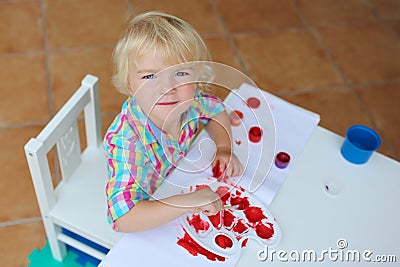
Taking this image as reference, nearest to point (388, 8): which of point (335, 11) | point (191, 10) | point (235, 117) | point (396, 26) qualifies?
point (396, 26)

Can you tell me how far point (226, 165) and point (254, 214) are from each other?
0.38ft

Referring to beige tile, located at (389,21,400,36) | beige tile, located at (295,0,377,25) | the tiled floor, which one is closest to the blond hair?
the tiled floor

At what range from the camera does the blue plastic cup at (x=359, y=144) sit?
3.38 feet

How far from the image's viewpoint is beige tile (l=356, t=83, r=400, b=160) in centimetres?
178

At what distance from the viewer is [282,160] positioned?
1.01 m

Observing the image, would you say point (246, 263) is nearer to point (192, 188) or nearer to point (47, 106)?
point (192, 188)

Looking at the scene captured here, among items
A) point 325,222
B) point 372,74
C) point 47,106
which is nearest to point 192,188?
point 325,222

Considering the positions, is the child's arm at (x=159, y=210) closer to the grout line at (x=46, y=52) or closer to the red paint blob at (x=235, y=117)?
the red paint blob at (x=235, y=117)

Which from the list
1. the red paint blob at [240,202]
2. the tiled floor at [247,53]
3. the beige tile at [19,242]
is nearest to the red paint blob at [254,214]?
the red paint blob at [240,202]

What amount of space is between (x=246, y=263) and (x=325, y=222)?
186 mm

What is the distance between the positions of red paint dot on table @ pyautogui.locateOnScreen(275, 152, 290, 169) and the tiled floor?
2.68 feet

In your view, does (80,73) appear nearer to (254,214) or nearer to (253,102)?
(253,102)

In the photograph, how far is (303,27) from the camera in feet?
6.88

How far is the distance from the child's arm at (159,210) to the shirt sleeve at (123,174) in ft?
0.05
